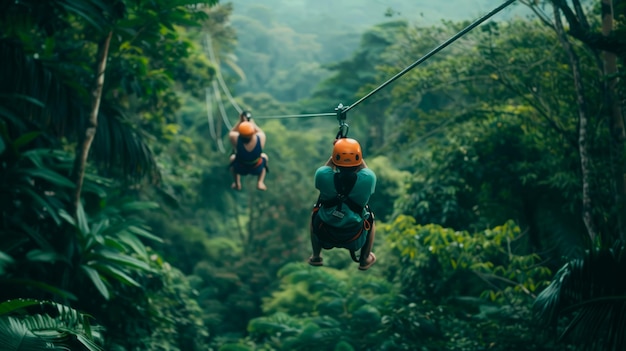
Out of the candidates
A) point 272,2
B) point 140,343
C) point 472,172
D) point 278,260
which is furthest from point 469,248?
point 272,2

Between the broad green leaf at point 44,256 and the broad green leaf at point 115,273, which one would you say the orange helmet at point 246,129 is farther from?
the broad green leaf at point 44,256

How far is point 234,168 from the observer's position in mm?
7777

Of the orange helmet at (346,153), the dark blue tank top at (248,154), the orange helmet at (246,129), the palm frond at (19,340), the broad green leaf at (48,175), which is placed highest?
the orange helmet at (246,129)

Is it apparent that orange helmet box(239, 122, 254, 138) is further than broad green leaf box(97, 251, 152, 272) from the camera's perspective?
No

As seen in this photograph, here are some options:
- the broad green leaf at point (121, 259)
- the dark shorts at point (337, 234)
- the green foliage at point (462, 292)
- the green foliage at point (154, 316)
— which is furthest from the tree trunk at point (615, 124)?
the green foliage at point (154, 316)

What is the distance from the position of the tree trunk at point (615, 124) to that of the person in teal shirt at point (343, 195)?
3874 millimetres

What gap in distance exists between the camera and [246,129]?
280 inches

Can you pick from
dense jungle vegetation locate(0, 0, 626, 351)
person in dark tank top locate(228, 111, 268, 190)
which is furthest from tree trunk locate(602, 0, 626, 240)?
person in dark tank top locate(228, 111, 268, 190)

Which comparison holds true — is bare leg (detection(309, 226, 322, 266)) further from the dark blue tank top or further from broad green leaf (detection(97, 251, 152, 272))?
broad green leaf (detection(97, 251, 152, 272))

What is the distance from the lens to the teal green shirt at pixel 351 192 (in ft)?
14.7

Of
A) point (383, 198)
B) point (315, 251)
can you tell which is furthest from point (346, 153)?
point (383, 198)

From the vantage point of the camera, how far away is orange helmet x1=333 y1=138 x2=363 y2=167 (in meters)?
4.37

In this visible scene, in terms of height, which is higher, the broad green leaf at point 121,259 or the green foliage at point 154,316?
the broad green leaf at point 121,259

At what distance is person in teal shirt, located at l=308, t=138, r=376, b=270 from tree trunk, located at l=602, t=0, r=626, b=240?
12.7ft
